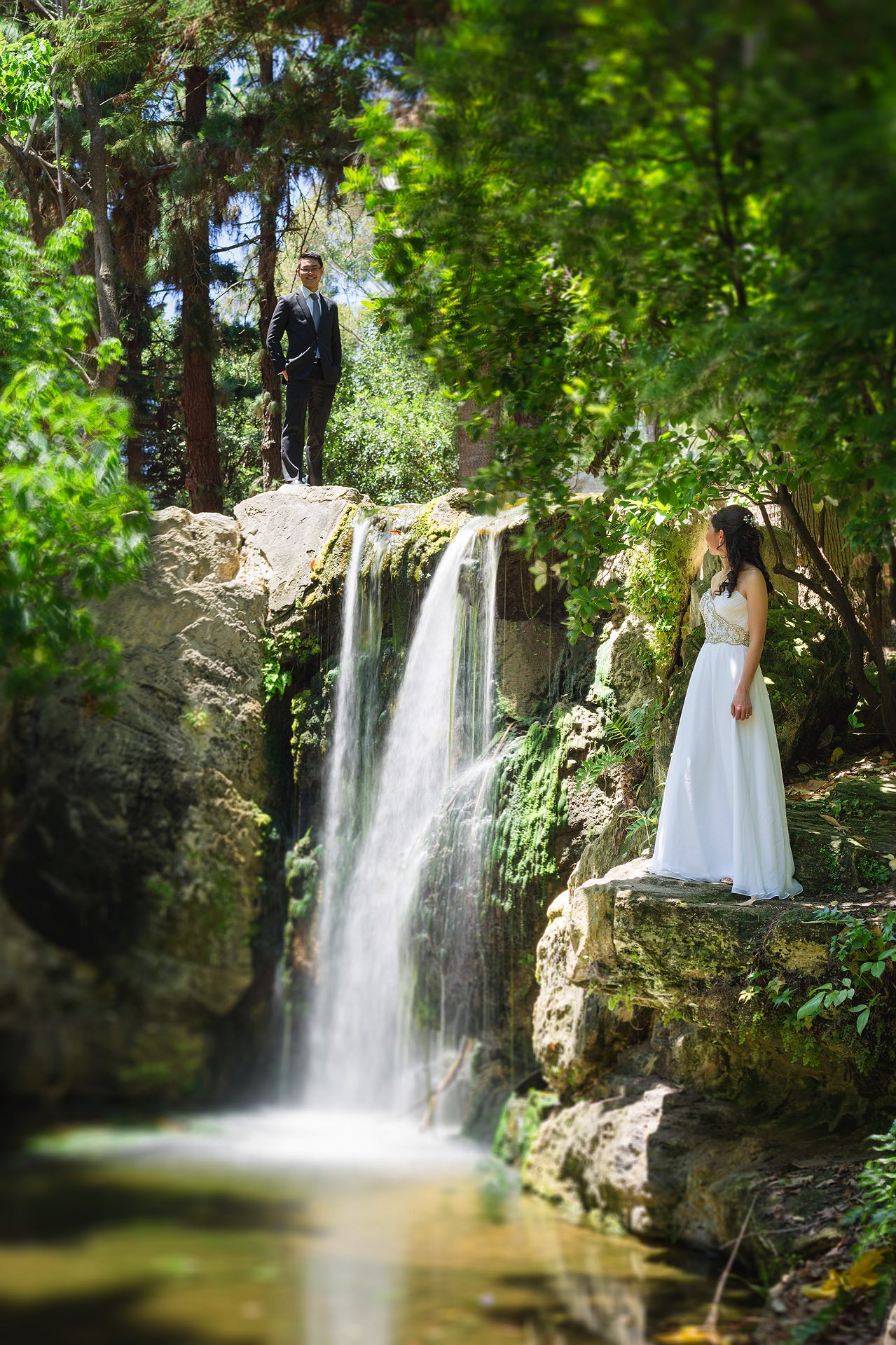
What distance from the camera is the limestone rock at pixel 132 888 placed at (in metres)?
2.18

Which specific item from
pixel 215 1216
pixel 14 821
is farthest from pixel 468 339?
pixel 215 1216

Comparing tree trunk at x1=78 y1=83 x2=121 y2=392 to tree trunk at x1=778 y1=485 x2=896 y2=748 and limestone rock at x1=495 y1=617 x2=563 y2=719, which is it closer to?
limestone rock at x1=495 y1=617 x2=563 y2=719

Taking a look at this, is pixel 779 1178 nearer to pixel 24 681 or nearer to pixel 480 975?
pixel 480 975

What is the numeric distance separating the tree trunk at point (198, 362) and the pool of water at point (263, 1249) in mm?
6252

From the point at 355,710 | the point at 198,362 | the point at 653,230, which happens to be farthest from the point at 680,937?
the point at 198,362

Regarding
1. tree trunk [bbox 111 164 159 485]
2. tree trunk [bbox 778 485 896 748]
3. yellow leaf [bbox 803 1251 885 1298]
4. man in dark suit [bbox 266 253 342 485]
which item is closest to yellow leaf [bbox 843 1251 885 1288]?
yellow leaf [bbox 803 1251 885 1298]

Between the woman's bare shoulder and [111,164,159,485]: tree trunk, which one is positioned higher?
[111,164,159,485]: tree trunk

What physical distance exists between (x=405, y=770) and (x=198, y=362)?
4565 mm

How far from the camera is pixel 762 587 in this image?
5.35m

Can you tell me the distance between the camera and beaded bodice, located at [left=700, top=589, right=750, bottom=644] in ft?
17.7

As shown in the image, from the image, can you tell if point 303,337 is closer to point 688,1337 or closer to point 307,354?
point 307,354

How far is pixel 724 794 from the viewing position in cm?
534

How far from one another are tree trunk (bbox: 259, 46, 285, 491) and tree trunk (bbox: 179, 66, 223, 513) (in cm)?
43

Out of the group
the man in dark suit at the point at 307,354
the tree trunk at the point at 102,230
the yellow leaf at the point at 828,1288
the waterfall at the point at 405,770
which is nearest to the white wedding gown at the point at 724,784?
the waterfall at the point at 405,770
